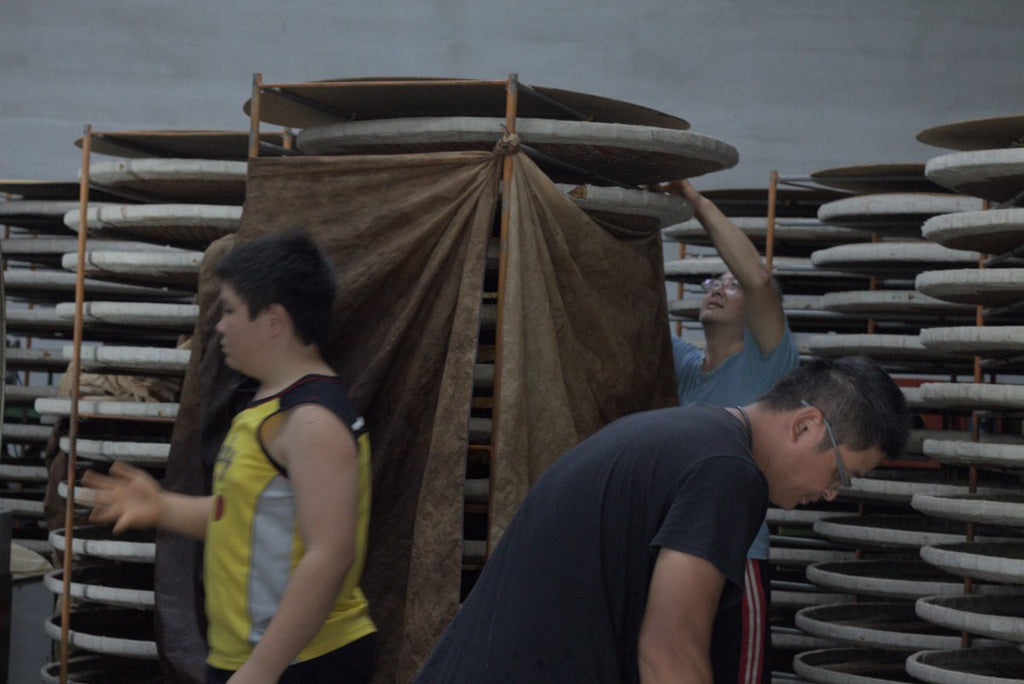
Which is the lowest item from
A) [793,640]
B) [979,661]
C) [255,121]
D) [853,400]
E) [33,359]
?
[793,640]

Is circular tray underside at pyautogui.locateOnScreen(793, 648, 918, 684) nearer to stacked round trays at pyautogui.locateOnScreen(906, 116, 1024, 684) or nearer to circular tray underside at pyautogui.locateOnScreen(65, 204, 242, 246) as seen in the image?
stacked round trays at pyautogui.locateOnScreen(906, 116, 1024, 684)

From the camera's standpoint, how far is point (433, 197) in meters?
3.47

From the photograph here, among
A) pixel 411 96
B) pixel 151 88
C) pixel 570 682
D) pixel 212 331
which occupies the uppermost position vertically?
pixel 151 88

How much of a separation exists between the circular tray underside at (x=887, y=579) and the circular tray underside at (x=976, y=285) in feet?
3.22

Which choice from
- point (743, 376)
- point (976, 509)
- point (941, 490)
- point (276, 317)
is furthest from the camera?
point (941, 490)

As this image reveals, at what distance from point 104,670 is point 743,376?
7.87 ft

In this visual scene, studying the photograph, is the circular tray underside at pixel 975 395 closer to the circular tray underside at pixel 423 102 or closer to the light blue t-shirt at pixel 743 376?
the light blue t-shirt at pixel 743 376

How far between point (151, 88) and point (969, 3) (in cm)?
485

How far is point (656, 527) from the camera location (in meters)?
1.85

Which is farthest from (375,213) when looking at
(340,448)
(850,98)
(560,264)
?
(850,98)

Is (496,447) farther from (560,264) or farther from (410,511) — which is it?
(560,264)

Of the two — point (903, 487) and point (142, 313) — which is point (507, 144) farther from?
point (903, 487)

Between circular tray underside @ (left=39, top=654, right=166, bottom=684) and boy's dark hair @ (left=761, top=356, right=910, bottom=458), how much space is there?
3.25 metres

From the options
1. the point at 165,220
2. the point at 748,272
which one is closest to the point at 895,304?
the point at 748,272
